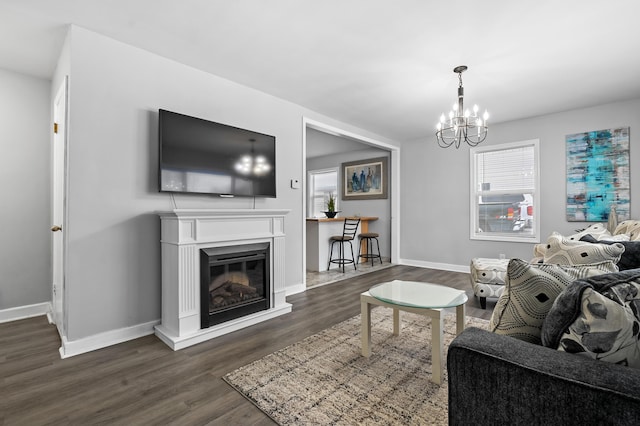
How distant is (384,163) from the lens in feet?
21.7

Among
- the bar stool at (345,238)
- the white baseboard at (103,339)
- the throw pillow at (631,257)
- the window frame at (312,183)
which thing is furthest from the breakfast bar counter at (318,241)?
the throw pillow at (631,257)

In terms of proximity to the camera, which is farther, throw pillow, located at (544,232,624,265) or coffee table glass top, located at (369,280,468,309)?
coffee table glass top, located at (369,280,468,309)

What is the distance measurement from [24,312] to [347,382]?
340cm

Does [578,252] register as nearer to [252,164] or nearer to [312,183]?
[252,164]

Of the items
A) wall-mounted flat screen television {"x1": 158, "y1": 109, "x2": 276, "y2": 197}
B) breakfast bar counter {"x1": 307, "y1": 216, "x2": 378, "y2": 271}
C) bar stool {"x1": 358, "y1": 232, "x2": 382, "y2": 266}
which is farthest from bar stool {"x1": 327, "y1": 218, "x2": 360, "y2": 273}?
wall-mounted flat screen television {"x1": 158, "y1": 109, "x2": 276, "y2": 197}

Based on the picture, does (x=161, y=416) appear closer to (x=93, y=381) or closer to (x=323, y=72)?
(x=93, y=381)

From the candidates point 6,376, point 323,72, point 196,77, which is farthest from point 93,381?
point 323,72

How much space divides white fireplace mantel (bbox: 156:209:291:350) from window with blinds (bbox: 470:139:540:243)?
164 inches

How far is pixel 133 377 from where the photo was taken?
80.8 inches

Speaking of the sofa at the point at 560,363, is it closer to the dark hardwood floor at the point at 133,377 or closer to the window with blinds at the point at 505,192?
the dark hardwood floor at the point at 133,377

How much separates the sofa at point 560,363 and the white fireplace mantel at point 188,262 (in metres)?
2.19

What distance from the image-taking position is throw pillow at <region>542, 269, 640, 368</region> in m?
0.89

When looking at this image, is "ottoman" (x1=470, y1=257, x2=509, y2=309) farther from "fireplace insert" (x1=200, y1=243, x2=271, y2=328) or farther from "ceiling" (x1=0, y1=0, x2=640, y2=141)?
"fireplace insert" (x1=200, y1=243, x2=271, y2=328)

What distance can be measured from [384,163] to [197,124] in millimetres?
4439
